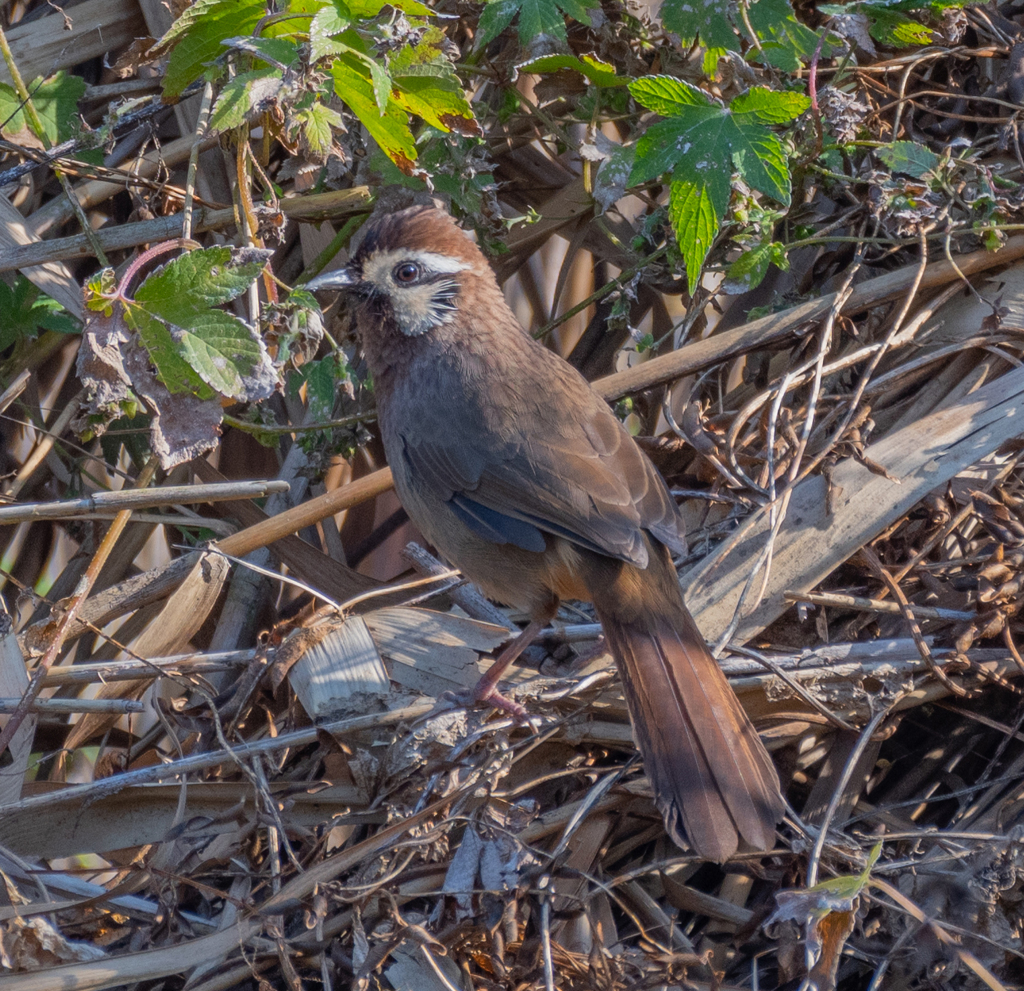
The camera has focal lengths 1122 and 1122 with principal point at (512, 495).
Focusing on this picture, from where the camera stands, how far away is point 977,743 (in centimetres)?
276

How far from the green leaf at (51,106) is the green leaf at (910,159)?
2405 millimetres

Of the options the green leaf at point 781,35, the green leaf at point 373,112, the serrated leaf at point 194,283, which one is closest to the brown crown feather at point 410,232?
the green leaf at point 373,112

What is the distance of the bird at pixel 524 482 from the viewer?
8.37 ft

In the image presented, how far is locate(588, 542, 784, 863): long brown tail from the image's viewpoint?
233cm

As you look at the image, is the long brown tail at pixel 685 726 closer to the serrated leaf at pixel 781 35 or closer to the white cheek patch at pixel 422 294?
the white cheek patch at pixel 422 294

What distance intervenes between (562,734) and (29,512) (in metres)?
1.39

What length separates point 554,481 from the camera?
9.84 feet

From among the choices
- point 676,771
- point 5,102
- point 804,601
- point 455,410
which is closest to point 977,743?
point 804,601

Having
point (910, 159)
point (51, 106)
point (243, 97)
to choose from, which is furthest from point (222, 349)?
point (910, 159)

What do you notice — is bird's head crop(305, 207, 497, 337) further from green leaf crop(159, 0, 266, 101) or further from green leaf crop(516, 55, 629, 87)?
green leaf crop(159, 0, 266, 101)

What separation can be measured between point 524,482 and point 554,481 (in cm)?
9

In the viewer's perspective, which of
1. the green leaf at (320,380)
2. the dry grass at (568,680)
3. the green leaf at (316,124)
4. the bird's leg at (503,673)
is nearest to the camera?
the dry grass at (568,680)

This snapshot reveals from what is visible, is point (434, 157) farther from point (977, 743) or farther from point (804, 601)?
point (977, 743)

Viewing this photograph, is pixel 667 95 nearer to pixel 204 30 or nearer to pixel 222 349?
pixel 204 30
